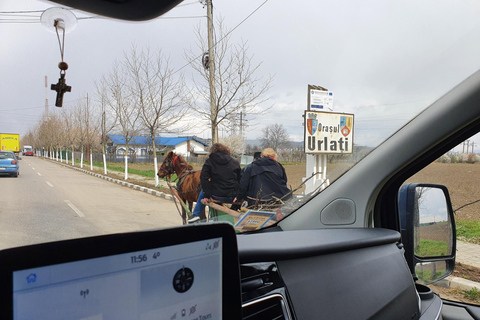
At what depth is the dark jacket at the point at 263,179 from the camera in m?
2.95

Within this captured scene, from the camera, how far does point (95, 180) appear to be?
15.1 ft

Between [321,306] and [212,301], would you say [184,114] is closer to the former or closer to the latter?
[321,306]

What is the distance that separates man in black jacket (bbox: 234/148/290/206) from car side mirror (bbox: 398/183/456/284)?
986 mm

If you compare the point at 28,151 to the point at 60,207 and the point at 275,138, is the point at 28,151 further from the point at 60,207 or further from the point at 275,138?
the point at 275,138

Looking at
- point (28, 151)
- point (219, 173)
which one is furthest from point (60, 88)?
point (219, 173)

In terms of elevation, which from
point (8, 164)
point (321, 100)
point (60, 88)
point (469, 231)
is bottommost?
point (469, 231)

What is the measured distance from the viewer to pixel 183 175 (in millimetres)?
7449

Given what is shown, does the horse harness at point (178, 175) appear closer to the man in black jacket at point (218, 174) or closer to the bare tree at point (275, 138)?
the man in black jacket at point (218, 174)

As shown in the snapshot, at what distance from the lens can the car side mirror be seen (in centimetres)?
203

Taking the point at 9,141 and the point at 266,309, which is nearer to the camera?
the point at 266,309

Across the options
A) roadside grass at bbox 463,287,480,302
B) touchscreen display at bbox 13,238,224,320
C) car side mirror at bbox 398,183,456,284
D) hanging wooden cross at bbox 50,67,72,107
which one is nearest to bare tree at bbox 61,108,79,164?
hanging wooden cross at bbox 50,67,72,107

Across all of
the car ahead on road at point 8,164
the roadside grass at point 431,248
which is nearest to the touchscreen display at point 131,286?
the roadside grass at point 431,248

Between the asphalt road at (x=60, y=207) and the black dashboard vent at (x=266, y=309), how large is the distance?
88 centimetres

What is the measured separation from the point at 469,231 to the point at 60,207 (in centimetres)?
334
